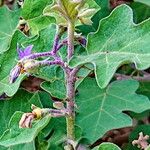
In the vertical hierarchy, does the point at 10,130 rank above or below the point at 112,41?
below

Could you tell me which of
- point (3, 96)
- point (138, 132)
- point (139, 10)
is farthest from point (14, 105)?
point (139, 10)

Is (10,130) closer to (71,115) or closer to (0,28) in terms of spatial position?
(71,115)

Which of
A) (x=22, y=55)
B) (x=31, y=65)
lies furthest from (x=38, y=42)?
(x=31, y=65)

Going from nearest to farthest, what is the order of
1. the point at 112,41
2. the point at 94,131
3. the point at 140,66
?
the point at 140,66 → the point at 112,41 → the point at 94,131

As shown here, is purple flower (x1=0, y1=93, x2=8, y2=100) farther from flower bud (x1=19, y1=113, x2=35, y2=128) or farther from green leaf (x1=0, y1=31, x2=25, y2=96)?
flower bud (x1=19, y1=113, x2=35, y2=128)

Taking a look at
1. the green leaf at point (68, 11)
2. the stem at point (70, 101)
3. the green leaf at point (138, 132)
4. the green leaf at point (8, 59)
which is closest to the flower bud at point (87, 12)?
the green leaf at point (68, 11)

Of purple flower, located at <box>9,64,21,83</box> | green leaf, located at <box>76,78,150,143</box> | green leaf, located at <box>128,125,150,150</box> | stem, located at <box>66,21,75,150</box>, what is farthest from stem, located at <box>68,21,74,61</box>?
green leaf, located at <box>128,125,150,150</box>

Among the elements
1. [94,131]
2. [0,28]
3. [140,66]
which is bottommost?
[94,131]
